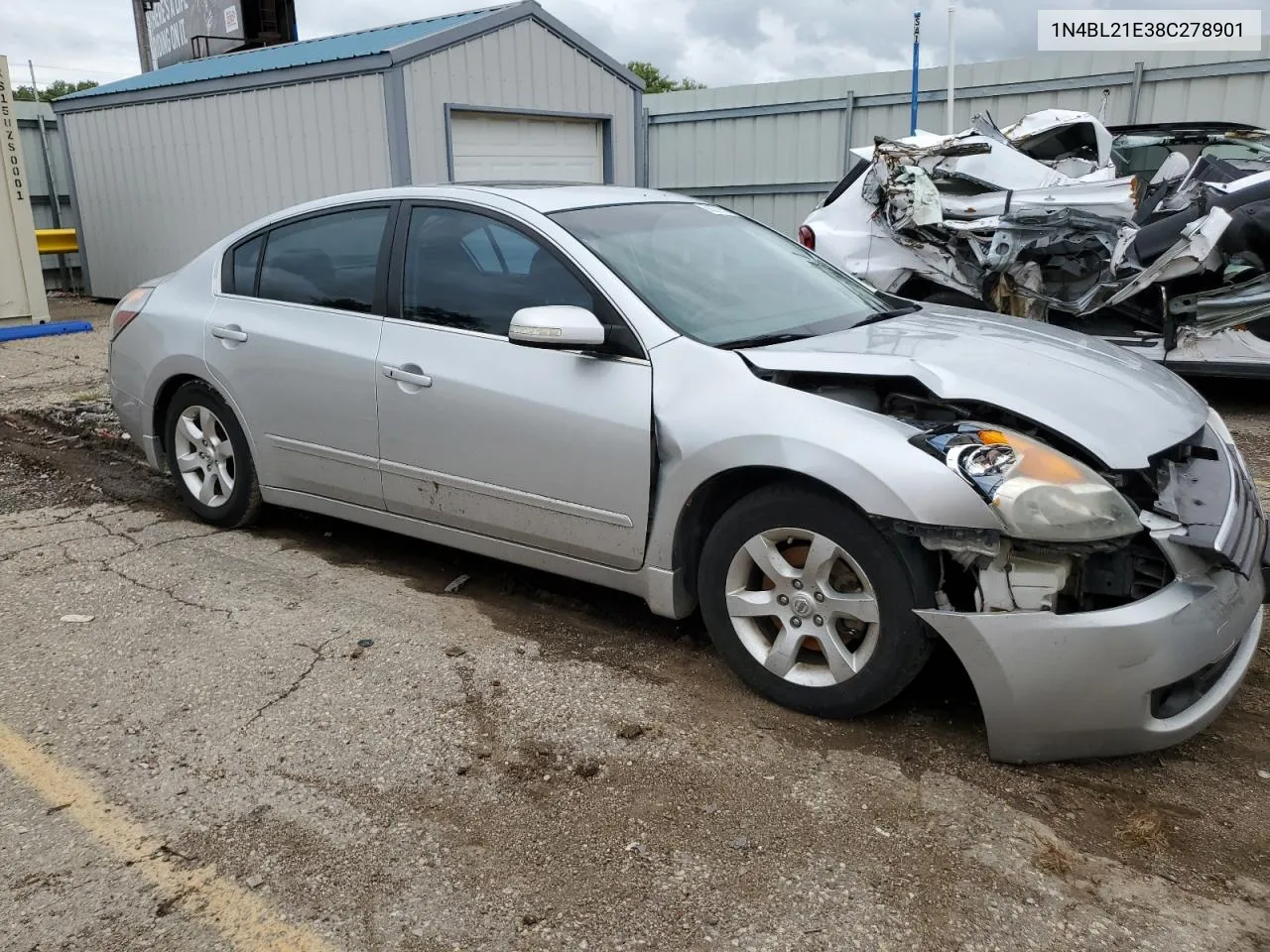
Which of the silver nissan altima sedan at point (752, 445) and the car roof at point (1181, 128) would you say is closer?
the silver nissan altima sedan at point (752, 445)

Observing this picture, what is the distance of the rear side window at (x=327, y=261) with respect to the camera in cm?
437

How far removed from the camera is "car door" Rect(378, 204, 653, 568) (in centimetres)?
356

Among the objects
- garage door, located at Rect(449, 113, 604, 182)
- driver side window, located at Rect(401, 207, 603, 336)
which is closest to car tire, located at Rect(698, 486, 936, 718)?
driver side window, located at Rect(401, 207, 603, 336)

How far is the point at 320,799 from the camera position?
2904 mm

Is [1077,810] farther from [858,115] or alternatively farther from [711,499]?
[858,115]

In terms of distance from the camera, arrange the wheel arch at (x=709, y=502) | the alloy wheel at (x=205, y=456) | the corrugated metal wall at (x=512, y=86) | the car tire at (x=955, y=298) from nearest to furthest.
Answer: the wheel arch at (x=709, y=502) → the alloy wheel at (x=205, y=456) → the car tire at (x=955, y=298) → the corrugated metal wall at (x=512, y=86)

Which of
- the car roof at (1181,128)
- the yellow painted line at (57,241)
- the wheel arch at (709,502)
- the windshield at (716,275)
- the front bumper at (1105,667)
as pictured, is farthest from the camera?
the yellow painted line at (57,241)

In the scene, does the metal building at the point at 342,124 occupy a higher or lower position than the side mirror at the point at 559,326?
higher

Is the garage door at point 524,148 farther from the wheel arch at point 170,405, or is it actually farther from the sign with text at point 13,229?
the wheel arch at point 170,405

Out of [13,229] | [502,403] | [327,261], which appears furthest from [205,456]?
[13,229]

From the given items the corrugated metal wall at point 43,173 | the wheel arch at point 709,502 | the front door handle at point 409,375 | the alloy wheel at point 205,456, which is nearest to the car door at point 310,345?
the front door handle at point 409,375

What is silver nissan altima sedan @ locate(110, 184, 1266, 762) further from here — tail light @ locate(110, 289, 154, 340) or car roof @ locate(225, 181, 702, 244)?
tail light @ locate(110, 289, 154, 340)

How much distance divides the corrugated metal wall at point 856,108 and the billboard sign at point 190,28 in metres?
7.25

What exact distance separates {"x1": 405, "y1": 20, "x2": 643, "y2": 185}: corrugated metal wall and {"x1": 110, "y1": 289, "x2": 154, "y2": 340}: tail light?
473cm
